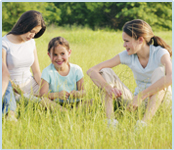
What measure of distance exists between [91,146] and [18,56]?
133 cm

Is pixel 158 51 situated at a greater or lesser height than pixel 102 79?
greater

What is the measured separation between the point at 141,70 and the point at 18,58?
1.32 metres

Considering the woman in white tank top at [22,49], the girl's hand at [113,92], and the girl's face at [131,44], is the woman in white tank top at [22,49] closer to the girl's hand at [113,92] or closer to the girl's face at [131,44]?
the girl's hand at [113,92]

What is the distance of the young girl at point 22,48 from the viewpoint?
2.61m

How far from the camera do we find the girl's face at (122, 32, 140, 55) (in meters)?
2.51

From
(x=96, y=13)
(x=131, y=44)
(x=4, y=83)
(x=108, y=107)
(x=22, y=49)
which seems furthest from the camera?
(x=96, y=13)

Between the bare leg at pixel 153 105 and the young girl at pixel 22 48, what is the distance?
38.1 inches

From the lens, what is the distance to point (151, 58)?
257 centimetres

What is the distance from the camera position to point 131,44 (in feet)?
8.24

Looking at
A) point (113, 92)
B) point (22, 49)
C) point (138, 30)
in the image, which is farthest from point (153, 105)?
point (22, 49)

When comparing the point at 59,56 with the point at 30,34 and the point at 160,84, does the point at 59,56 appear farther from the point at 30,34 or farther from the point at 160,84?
the point at 160,84

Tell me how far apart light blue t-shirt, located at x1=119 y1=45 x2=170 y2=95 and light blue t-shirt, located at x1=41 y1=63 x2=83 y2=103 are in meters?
0.53

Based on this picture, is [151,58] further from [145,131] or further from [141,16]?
[141,16]

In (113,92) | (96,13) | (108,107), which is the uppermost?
(96,13)
